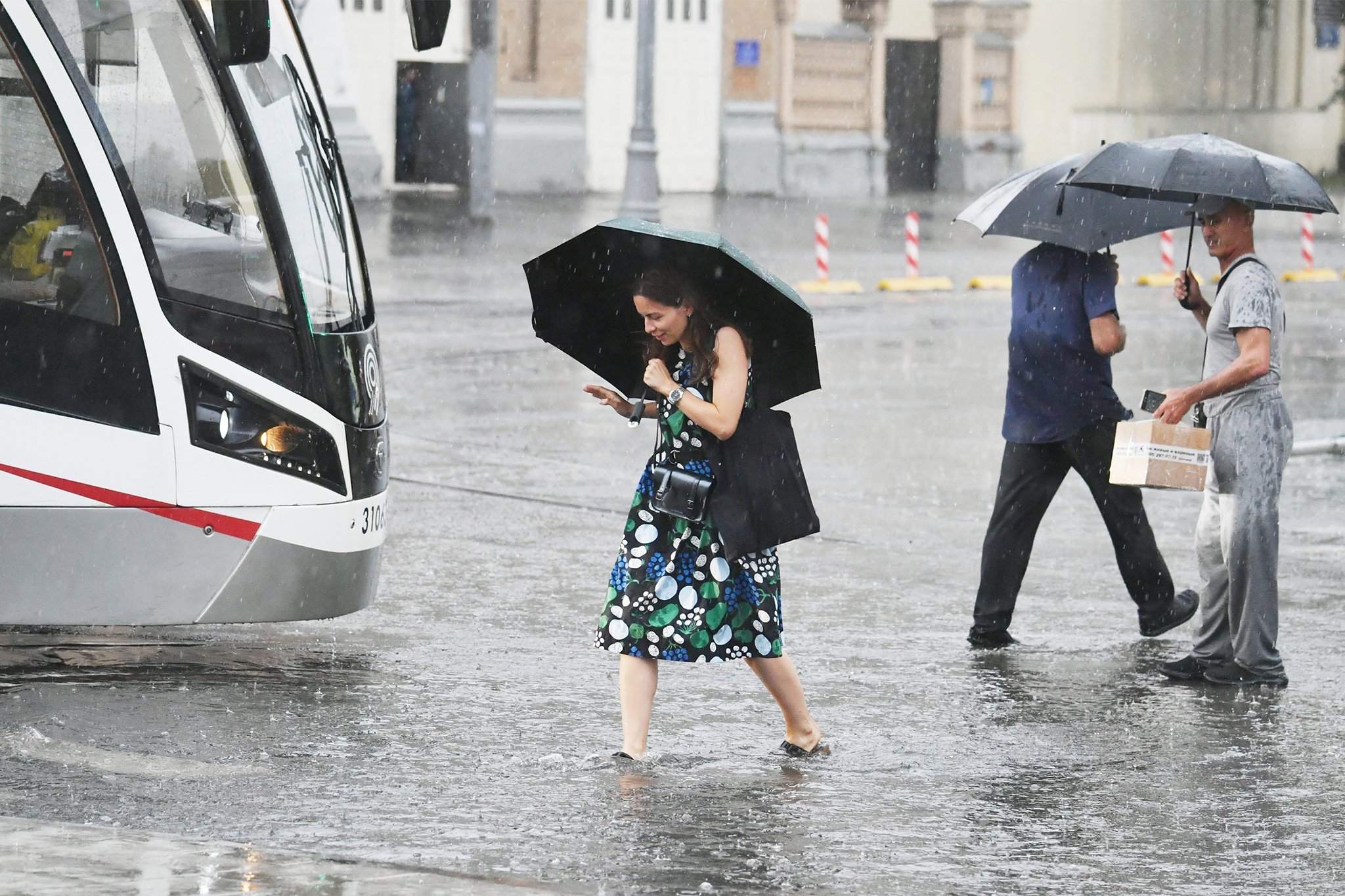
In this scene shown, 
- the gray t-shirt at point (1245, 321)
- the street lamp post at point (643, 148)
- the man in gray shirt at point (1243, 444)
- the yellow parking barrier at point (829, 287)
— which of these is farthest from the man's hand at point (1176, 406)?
the street lamp post at point (643, 148)

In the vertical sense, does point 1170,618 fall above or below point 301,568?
below

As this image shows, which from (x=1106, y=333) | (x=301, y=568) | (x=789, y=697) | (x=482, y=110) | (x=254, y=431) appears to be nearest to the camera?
(x=789, y=697)

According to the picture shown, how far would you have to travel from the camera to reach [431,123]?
39281 millimetres

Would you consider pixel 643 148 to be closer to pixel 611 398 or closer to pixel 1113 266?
pixel 1113 266

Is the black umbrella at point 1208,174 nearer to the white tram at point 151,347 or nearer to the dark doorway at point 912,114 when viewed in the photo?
the white tram at point 151,347

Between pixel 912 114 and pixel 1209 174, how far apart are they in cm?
3945

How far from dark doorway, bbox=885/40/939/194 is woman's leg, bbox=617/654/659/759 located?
131ft

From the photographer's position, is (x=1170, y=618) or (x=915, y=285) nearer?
(x=1170, y=618)

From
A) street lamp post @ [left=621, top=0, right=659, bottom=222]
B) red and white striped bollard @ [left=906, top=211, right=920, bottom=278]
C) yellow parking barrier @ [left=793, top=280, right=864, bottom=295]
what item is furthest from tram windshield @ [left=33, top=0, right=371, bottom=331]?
street lamp post @ [left=621, top=0, right=659, bottom=222]

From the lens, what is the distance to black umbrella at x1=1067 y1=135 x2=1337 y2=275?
755cm

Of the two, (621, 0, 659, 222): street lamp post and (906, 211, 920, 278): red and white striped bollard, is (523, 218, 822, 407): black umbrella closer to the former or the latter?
(906, 211, 920, 278): red and white striped bollard

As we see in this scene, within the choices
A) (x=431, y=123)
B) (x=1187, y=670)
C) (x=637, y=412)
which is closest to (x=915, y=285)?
(x=431, y=123)

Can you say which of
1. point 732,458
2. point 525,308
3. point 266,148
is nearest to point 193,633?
point 266,148

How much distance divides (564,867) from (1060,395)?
3.68 metres
